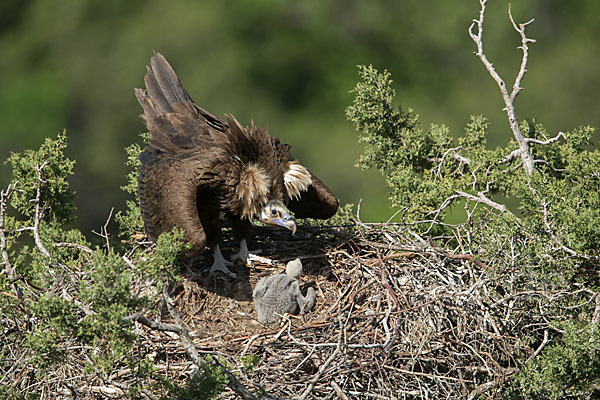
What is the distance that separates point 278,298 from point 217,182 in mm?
859

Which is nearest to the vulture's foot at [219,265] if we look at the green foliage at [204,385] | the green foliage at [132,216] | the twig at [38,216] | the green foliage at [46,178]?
the green foliage at [132,216]

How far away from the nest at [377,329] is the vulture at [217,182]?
16.1 inches

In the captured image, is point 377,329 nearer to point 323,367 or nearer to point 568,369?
point 323,367

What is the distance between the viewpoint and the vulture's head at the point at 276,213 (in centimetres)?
494

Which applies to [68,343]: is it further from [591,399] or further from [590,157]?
[590,157]

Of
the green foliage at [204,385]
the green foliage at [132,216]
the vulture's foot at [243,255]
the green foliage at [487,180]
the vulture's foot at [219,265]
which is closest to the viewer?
the green foliage at [204,385]

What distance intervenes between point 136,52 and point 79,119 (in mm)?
1225

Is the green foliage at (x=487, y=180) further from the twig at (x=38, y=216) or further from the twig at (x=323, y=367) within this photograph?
the twig at (x=38, y=216)

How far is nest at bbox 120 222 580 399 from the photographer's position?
4020 millimetres

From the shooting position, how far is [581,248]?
4211 millimetres

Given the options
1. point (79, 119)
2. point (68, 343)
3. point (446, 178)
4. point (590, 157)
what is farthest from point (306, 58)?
point (68, 343)

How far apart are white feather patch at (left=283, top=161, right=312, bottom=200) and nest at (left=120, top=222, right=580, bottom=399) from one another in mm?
500

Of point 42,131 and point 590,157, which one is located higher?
point 42,131

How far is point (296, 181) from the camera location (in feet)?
16.5
